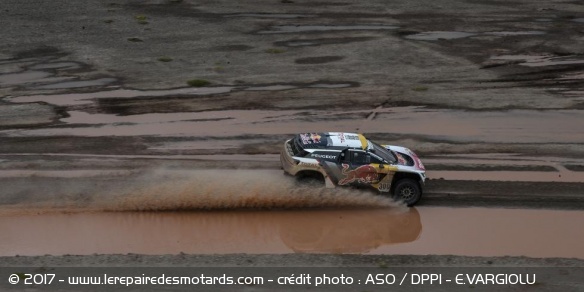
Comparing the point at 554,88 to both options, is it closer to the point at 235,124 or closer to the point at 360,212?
the point at 235,124

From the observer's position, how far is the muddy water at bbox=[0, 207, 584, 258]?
20359mm

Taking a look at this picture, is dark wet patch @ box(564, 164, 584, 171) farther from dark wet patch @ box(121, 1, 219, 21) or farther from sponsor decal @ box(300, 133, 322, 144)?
dark wet patch @ box(121, 1, 219, 21)

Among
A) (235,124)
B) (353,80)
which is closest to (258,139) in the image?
(235,124)

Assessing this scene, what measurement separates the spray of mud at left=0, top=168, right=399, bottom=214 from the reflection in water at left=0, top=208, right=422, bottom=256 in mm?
222

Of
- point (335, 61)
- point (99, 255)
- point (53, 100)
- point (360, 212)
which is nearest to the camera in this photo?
point (99, 255)

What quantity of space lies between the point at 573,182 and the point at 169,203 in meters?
11.9

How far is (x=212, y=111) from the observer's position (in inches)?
1260

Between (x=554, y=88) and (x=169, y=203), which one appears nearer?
(x=169, y=203)

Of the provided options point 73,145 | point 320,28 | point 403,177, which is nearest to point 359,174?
point 403,177

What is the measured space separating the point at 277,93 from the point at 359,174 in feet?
43.1

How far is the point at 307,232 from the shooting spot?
2138 cm

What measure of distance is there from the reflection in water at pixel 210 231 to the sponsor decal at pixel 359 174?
876 mm

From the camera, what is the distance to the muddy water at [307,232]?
66.8 feet

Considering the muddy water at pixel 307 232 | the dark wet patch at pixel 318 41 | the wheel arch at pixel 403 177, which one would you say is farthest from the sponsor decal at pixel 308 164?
the dark wet patch at pixel 318 41
